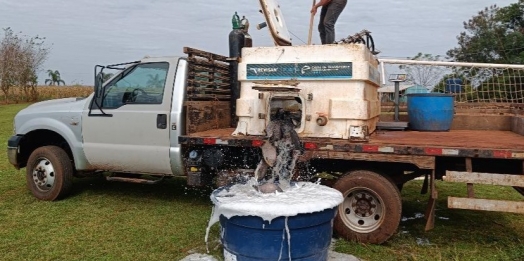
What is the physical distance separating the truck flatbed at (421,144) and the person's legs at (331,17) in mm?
1927

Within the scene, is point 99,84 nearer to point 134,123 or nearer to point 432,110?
point 134,123

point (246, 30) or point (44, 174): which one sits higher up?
point (246, 30)

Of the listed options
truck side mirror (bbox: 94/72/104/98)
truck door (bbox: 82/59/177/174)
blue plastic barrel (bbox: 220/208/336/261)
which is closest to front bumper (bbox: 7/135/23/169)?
truck door (bbox: 82/59/177/174)

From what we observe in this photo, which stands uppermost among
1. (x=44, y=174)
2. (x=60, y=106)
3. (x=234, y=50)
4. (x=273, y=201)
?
(x=234, y=50)

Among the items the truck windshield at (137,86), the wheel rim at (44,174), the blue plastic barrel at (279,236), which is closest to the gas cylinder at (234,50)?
the truck windshield at (137,86)

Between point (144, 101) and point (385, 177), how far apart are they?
3.13m

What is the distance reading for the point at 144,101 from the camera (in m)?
6.00

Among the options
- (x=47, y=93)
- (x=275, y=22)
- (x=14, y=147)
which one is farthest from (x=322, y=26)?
(x=47, y=93)

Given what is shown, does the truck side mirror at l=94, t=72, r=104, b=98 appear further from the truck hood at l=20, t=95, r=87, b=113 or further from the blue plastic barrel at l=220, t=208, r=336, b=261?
the blue plastic barrel at l=220, t=208, r=336, b=261

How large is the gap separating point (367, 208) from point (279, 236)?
1.58 metres

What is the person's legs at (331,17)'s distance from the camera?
657 cm

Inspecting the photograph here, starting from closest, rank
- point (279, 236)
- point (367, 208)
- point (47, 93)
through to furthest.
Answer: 1. point (279, 236)
2. point (367, 208)
3. point (47, 93)

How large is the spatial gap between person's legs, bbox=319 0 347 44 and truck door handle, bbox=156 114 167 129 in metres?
2.52

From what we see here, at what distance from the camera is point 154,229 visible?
5371 millimetres
